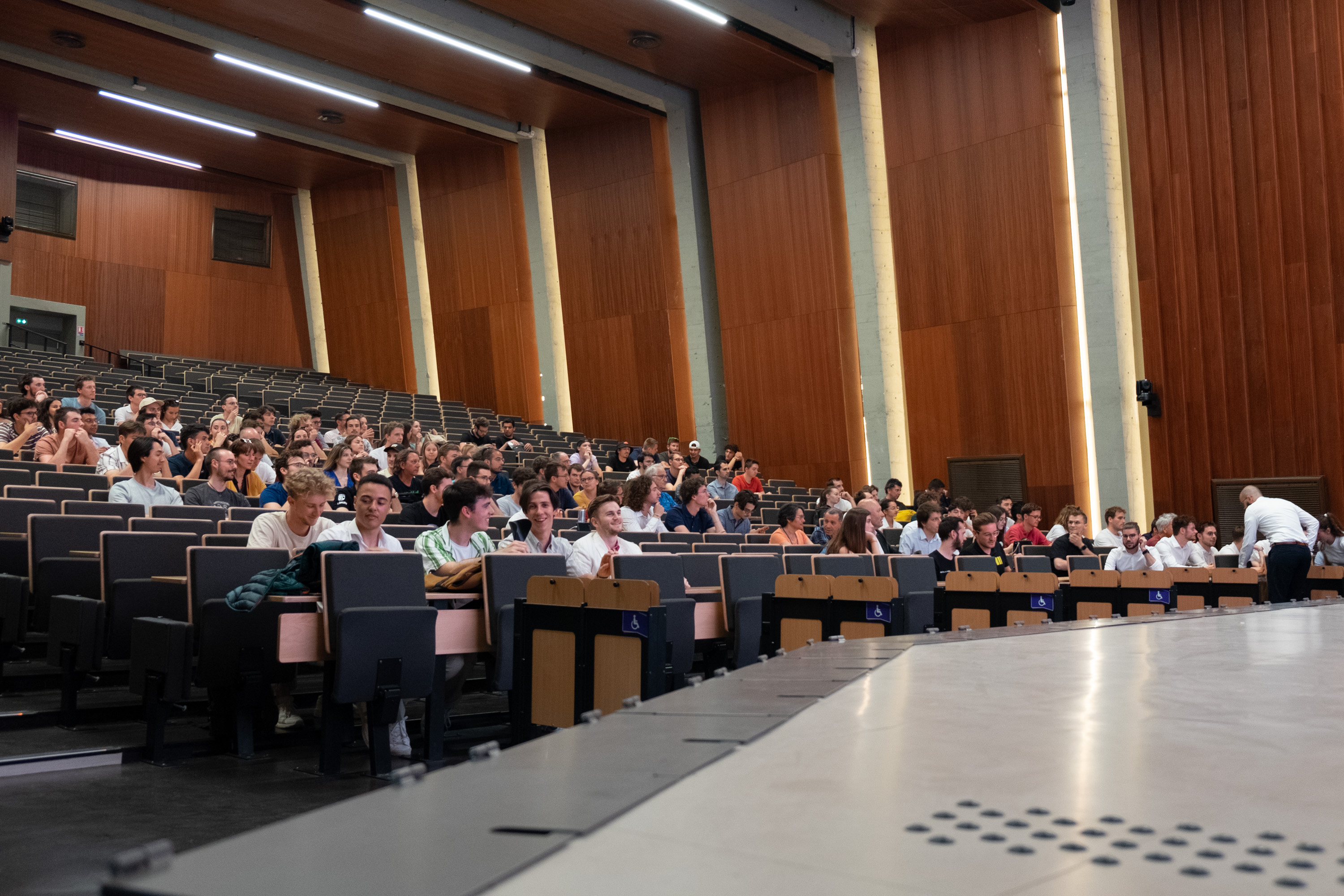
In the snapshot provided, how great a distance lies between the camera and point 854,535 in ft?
17.9

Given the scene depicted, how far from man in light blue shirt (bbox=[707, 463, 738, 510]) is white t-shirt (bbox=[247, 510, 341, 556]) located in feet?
18.8

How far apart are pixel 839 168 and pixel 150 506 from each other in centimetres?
956

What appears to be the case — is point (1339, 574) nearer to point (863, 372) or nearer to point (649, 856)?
point (863, 372)

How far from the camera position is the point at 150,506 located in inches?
188

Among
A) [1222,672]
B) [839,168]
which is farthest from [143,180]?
[1222,672]

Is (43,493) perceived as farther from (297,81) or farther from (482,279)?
(482,279)

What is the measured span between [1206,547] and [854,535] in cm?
433

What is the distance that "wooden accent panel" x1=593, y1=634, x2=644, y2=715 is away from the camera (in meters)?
3.04

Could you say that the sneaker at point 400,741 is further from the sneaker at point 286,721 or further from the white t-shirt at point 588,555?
the white t-shirt at point 588,555

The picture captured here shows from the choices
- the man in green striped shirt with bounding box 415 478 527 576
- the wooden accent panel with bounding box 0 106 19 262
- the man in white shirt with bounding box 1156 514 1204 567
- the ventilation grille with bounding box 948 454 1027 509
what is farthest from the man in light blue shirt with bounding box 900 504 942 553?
the wooden accent panel with bounding box 0 106 19 262

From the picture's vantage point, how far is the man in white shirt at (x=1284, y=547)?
6.96 metres

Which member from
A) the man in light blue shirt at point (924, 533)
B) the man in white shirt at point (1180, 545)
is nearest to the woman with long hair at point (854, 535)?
the man in light blue shirt at point (924, 533)

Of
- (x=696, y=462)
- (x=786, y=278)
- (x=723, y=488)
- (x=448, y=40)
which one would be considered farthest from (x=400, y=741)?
(x=448, y=40)

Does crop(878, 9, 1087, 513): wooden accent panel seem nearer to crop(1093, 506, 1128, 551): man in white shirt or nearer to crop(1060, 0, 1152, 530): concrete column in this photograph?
crop(1060, 0, 1152, 530): concrete column
